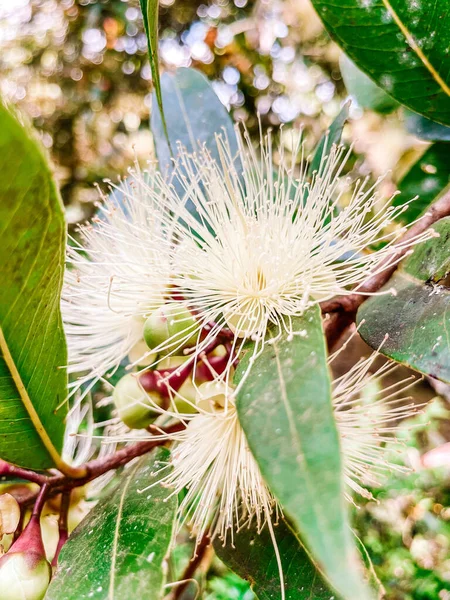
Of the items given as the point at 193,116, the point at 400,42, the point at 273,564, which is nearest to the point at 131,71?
the point at 193,116

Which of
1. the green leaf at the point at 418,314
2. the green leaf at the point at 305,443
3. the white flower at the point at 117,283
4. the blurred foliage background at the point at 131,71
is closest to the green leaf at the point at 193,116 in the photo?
the white flower at the point at 117,283

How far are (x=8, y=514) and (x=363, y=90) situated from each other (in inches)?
32.6

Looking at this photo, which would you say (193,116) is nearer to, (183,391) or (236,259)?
(236,259)

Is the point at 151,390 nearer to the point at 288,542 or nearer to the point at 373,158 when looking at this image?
the point at 288,542

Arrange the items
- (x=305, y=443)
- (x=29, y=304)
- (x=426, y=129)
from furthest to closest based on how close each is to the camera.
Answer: (x=426, y=129)
(x=29, y=304)
(x=305, y=443)

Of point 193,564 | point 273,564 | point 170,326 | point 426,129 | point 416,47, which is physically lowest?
point 193,564

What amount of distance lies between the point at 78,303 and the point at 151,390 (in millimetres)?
194

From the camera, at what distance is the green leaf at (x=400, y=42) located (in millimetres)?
582

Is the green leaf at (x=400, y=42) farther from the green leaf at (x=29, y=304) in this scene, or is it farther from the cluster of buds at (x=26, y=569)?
the cluster of buds at (x=26, y=569)

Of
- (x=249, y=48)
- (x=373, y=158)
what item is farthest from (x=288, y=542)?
(x=249, y=48)

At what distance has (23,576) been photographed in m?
0.52

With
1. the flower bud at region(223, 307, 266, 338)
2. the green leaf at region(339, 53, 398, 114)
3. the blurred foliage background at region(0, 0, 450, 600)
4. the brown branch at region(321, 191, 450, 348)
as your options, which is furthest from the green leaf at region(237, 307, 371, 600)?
the blurred foliage background at region(0, 0, 450, 600)

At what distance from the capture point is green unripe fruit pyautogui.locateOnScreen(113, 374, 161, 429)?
0.61 meters

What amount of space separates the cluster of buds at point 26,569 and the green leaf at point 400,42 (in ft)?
2.04
